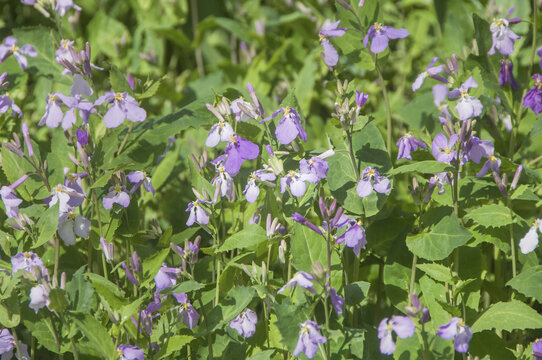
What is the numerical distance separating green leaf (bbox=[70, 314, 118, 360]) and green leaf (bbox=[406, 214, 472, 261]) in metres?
0.92

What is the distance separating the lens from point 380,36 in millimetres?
2076

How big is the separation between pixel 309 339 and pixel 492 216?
0.77 meters

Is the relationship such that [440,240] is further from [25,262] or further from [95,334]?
[25,262]

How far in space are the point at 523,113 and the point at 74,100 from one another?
1667 mm

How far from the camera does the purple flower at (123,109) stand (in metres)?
1.97

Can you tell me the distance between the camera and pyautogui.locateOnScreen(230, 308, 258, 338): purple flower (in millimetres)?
1865

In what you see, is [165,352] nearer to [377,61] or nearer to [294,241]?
[294,241]

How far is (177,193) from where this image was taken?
2.84 m

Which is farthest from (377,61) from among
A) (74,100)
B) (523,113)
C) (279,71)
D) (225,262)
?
(279,71)

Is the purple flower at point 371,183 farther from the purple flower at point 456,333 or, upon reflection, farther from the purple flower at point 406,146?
the purple flower at point 456,333

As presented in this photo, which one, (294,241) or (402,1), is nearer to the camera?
(294,241)

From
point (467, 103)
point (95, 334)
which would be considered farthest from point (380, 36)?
point (95, 334)

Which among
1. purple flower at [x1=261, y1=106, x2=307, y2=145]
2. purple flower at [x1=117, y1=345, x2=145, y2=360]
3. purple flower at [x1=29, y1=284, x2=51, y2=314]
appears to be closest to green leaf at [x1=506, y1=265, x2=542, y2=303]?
purple flower at [x1=261, y1=106, x2=307, y2=145]

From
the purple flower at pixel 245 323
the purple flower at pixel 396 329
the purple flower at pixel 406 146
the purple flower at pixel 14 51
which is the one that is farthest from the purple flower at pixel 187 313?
the purple flower at pixel 14 51
